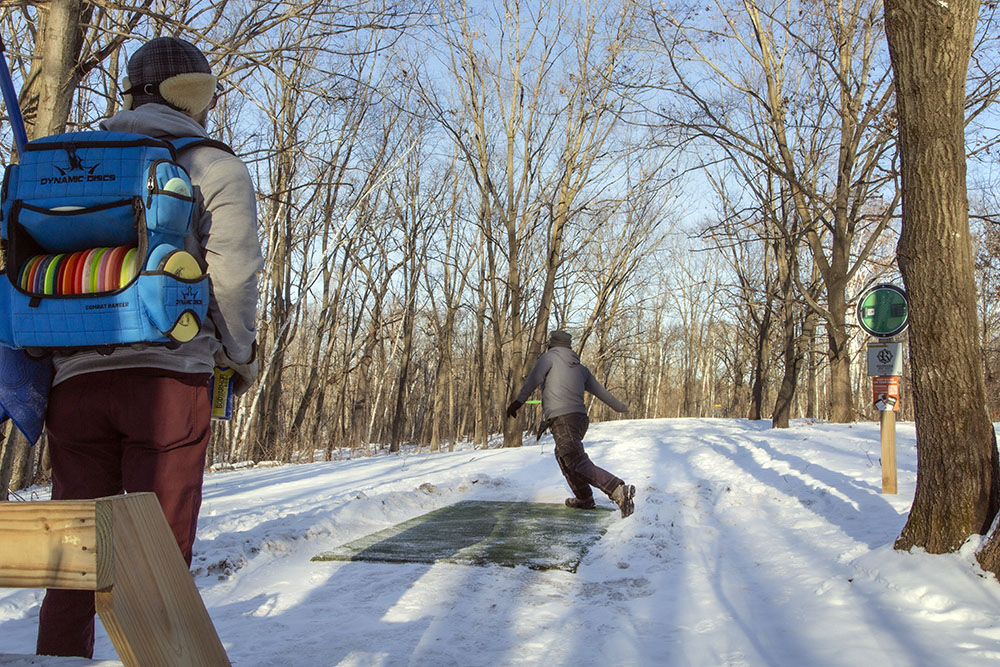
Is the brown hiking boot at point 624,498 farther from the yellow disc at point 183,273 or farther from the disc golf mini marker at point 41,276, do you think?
the disc golf mini marker at point 41,276

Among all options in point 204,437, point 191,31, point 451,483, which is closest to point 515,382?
point 451,483

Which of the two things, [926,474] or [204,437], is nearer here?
[204,437]

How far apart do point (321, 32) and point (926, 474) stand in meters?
6.08

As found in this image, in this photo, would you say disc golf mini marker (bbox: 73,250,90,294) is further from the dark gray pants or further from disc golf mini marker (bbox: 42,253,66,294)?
the dark gray pants

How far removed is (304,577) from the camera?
473 cm

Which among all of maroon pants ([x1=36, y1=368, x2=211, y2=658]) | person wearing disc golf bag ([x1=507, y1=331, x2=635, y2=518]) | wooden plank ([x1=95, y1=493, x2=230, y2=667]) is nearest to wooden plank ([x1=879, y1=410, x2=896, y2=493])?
person wearing disc golf bag ([x1=507, y1=331, x2=635, y2=518])

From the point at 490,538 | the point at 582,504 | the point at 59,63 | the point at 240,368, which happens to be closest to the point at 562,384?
the point at 582,504

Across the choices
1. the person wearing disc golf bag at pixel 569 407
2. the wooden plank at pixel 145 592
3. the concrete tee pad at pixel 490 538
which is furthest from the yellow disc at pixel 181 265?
the person wearing disc golf bag at pixel 569 407

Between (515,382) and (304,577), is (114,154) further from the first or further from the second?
(515,382)

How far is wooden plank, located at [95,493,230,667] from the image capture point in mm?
1227

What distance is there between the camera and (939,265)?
15.1 feet

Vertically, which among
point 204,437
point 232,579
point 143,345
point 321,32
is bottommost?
point 232,579

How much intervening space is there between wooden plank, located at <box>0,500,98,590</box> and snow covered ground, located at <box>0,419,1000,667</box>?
41 cm

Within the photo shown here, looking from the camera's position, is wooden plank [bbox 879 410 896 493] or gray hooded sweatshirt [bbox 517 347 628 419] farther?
gray hooded sweatshirt [bbox 517 347 628 419]
